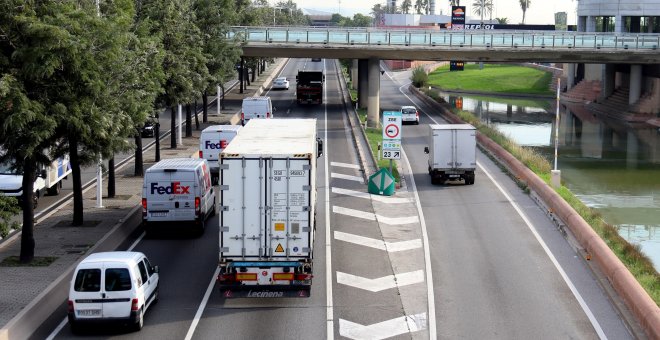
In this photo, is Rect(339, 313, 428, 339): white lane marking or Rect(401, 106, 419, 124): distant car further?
Rect(401, 106, 419, 124): distant car

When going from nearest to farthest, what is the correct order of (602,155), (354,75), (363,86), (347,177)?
(347,177), (602,155), (363,86), (354,75)

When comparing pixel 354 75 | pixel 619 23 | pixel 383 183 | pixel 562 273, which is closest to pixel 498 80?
pixel 354 75

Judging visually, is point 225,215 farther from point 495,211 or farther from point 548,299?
point 495,211

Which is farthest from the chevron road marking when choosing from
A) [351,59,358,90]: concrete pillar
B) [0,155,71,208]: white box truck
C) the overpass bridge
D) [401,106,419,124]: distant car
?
[351,59,358,90]: concrete pillar

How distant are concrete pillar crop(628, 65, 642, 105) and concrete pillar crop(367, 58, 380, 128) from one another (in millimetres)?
30231

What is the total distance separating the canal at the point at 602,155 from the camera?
4062 cm

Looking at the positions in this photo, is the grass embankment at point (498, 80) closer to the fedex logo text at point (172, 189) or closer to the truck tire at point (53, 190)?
the truck tire at point (53, 190)

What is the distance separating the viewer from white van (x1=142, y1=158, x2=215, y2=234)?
3003 cm

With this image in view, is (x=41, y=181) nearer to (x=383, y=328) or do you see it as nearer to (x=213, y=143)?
(x=213, y=143)

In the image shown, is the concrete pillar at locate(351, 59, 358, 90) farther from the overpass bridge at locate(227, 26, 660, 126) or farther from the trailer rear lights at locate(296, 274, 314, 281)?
the trailer rear lights at locate(296, 274, 314, 281)

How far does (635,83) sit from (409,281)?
72.4m

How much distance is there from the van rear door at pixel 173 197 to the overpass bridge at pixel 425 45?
133 feet

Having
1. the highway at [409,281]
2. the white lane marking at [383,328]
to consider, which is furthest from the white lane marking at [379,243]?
the white lane marking at [383,328]

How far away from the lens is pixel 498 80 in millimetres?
131375
